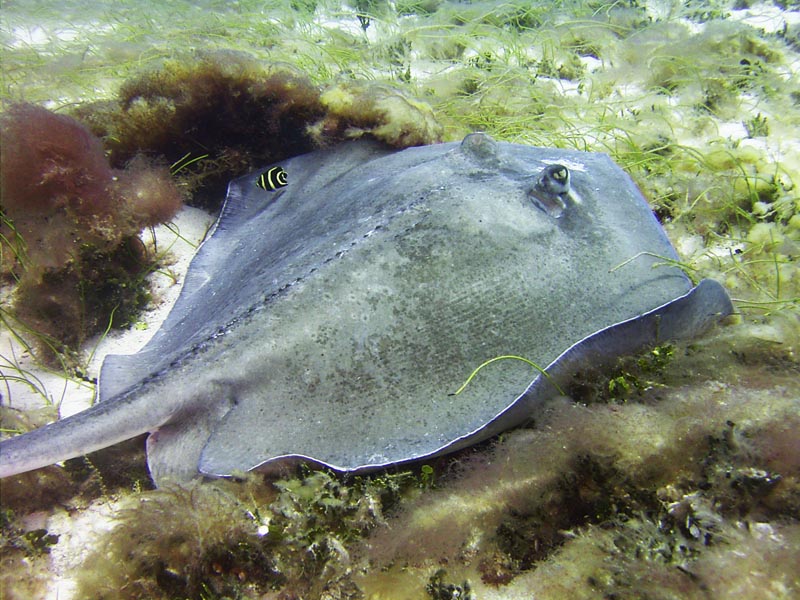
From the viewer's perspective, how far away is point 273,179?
4.12 m

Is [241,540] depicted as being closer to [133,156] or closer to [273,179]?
[273,179]

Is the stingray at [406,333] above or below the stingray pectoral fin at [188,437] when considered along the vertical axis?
above

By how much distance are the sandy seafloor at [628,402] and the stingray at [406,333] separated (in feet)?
1.19

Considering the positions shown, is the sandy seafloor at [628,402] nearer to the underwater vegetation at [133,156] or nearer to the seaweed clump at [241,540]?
the seaweed clump at [241,540]

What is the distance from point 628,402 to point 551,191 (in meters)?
1.42

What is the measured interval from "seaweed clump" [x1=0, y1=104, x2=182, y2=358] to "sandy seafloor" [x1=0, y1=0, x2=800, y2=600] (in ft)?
0.90

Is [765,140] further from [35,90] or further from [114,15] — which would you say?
[114,15]

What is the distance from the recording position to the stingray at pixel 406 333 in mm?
2361

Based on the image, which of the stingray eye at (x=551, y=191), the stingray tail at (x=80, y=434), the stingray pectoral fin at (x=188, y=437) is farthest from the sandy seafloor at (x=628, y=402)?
the stingray eye at (x=551, y=191)

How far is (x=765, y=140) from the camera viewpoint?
5.26 m

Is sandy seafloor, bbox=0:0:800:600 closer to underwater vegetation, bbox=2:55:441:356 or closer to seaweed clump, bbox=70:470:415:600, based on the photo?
seaweed clump, bbox=70:470:415:600

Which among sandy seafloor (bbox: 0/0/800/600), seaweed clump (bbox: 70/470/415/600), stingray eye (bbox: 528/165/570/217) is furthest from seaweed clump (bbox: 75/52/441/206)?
seaweed clump (bbox: 70/470/415/600)

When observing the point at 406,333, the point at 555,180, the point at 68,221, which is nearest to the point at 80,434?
the point at 406,333

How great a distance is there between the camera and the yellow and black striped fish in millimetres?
4094
